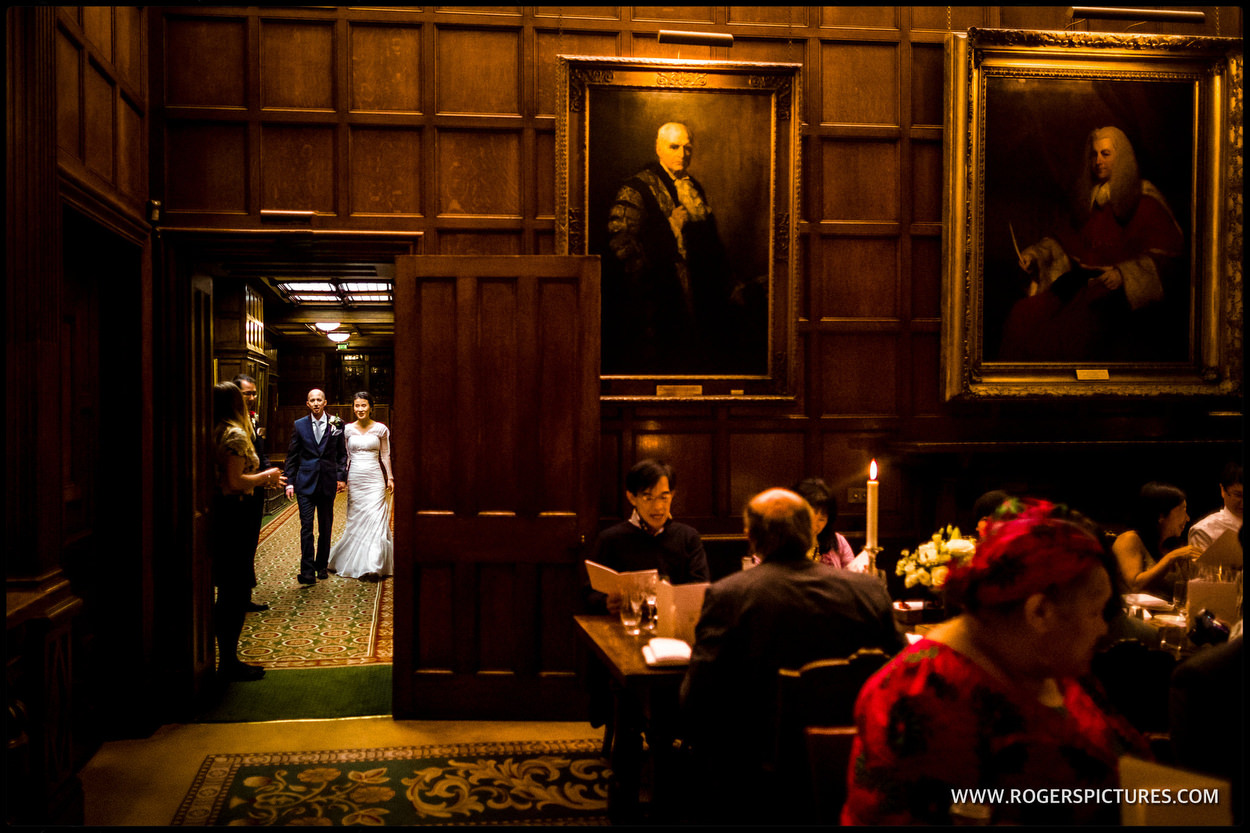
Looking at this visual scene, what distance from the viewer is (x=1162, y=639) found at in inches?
123

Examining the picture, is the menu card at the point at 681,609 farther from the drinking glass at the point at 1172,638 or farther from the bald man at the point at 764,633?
the drinking glass at the point at 1172,638

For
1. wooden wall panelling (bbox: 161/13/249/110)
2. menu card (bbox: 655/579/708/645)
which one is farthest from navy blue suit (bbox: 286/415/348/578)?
menu card (bbox: 655/579/708/645)

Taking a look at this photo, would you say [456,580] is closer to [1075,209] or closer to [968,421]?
[968,421]

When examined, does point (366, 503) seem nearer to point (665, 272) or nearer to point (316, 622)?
point (316, 622)

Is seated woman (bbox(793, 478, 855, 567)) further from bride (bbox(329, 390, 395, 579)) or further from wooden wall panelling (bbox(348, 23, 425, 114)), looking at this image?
bride (bbox(329, 390, 395, 579))

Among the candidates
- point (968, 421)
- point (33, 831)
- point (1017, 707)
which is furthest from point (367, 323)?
point (1017, 707)

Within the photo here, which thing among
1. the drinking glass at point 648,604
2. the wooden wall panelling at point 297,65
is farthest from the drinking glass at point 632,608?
the wooden wall panelling at point 297,65

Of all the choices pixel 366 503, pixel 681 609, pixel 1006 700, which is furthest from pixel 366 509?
pixel 1006 700

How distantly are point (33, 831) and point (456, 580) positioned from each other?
219 cm

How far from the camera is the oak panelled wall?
470 centimetres

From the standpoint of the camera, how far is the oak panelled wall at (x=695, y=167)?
4.70 m

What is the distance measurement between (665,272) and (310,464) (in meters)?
4.43

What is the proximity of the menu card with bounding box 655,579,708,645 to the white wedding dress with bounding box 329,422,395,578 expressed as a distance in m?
5.10

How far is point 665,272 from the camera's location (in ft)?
16.3
